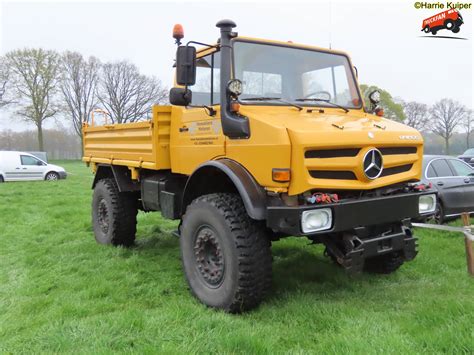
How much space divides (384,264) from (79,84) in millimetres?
45809

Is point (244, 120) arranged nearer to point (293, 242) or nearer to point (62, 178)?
point (293, 242)

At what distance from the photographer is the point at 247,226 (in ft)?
12.2

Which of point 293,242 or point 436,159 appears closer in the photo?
point 293,242

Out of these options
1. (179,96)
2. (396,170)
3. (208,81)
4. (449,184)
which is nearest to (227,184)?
(179,96)

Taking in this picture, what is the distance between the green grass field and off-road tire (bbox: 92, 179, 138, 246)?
22cm

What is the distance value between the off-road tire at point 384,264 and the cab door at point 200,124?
7.14ft

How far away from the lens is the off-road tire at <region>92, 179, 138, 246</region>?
6246 mm

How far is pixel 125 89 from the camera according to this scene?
4453 centimetres

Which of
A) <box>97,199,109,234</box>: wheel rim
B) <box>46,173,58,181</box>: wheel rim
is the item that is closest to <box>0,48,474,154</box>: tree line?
<box>46,173,58,181</box>: wheel rim

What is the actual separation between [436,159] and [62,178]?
17.9m

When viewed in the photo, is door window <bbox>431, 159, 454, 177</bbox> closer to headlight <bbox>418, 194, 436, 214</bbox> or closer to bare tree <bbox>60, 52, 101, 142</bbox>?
headlight <bbox>418, 194, 436, 214</bbox>

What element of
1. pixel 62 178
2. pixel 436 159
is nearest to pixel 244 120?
pixel 436 159

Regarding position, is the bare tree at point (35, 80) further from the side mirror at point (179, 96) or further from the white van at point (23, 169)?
the side mirror at point (179, 96)

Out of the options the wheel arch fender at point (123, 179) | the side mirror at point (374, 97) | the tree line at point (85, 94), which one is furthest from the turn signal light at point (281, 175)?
the tree line at point (85, 94)
